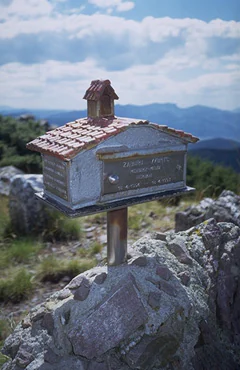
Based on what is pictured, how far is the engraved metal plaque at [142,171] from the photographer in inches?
123

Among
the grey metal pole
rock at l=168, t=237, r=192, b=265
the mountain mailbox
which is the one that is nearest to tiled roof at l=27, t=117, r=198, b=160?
the mountain mailbox

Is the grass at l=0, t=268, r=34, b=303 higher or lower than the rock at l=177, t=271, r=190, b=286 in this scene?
lower

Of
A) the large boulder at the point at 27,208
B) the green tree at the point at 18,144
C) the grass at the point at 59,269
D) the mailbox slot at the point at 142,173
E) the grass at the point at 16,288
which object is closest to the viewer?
the mailbox slot at the point at 142,173

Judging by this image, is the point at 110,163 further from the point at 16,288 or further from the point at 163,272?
the point at 16,288

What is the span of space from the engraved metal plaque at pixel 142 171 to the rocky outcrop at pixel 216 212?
1.95m

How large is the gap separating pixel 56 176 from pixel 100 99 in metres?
0.72

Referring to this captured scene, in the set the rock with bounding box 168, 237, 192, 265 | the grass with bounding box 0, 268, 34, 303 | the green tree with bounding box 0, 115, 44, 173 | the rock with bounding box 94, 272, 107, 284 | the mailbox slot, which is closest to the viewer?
the mailbox slot

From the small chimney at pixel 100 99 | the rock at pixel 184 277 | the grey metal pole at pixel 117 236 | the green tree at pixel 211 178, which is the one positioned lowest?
the green tree at pixel 211 178

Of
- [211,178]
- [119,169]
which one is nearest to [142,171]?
[119,169]

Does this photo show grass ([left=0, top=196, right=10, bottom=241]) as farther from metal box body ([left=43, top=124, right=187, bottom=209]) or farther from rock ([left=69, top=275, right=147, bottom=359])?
rock ([left=69, top=275, right=147, bottom=359])

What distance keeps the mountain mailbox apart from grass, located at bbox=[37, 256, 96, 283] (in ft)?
6.89

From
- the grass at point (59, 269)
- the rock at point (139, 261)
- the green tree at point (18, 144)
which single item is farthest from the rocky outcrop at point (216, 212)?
the green tree at point (18, 144)

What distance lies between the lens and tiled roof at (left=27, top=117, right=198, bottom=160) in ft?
9.62

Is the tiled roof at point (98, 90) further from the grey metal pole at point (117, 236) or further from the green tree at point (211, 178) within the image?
the green tree at point (211, 178)
